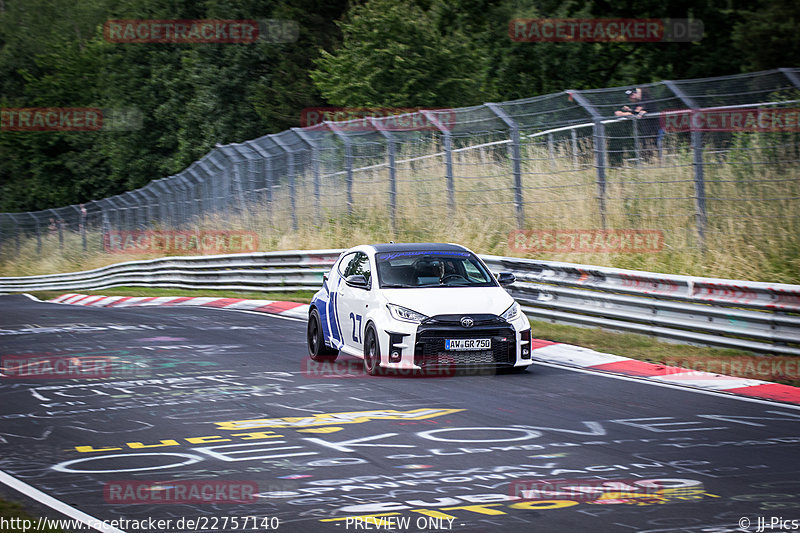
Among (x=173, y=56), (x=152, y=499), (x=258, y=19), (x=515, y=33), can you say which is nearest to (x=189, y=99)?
(x=173, y=56)

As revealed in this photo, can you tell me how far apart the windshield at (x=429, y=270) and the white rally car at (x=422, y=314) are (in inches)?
0.5

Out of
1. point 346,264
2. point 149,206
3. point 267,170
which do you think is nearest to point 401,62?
point 267,170

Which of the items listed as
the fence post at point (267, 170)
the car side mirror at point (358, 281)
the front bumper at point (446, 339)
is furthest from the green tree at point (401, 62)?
the front bumper at point (446, 339)

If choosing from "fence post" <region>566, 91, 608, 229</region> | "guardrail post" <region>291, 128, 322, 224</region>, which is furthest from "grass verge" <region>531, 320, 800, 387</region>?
"guardrail post" <region>291, 128, 322, 224</region>

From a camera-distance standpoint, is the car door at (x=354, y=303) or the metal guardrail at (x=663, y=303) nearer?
the metal guardrail at (x=663, y=303)

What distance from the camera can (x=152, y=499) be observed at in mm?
6770

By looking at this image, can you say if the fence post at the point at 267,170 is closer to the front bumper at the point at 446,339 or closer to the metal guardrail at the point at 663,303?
the metal guardrail at the point at 663,303

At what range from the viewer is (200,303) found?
86.4 ft

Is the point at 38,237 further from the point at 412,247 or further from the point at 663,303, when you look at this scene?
the point at 663,303

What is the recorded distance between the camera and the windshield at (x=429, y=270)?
12.8m

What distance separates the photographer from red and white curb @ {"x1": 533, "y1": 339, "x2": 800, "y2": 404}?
10.9 m

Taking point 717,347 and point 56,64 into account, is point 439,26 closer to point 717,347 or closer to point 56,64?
point 717,347

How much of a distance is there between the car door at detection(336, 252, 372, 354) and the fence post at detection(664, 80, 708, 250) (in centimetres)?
544

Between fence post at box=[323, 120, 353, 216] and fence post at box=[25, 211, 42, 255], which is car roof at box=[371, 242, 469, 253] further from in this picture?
fence post at box=[25, 211, 42, 255]
